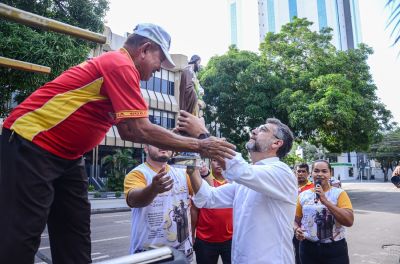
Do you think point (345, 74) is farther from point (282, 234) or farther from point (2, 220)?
point (2, 220)

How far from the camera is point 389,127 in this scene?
70.9 ft

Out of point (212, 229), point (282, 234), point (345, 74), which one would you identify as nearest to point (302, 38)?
point (345, 74)

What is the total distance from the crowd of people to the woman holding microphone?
60.2 inches

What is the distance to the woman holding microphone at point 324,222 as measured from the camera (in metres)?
3.82

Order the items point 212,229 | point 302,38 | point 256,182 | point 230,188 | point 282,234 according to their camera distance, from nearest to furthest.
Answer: point 256,182
point 282,234
point 230,188
point 212,229
point 302,38

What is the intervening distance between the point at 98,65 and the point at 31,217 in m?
0.88

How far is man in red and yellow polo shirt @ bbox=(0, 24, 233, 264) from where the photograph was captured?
5.34ft

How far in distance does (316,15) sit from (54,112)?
7427 cm

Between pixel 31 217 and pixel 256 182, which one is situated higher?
pixel 256 182

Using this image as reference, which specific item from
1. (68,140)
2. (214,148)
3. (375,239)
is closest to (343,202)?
(214,148)

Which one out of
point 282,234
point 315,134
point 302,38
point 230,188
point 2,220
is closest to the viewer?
point 2,220

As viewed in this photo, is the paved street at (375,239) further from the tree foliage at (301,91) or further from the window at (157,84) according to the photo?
Result: the window at (157,84)

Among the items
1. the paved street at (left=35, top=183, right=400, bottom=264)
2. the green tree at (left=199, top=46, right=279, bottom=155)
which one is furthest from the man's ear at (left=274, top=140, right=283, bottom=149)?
the green tree at (left=199, top=46, right=279, bottom=155)

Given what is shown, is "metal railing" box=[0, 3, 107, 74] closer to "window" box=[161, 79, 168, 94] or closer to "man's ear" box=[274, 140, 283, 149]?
"man's ear" box=[274, 140, 283, 149]
